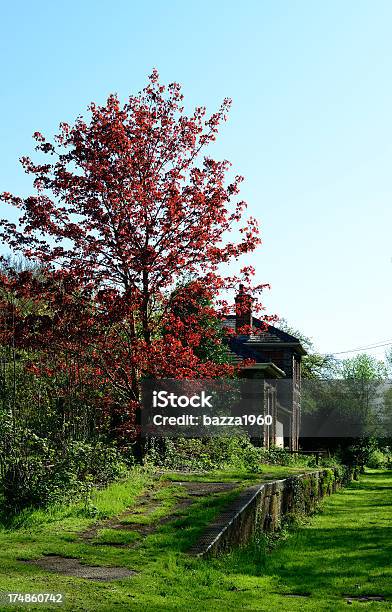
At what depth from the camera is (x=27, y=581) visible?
7.79 metres

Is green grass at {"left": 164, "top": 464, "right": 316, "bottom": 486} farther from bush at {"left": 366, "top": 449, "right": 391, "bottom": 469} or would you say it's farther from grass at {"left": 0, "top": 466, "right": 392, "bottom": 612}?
bush at {"left": 366, "top": 449, "right": 391, "bottom": 469}

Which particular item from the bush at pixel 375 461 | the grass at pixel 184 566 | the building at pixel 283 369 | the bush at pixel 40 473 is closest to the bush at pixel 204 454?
the grass at pixel 184 566

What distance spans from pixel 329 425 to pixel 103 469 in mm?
46214

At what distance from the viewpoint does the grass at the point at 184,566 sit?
783 centimetres

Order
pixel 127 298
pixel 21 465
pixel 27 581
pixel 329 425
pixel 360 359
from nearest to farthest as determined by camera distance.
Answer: pixel 27 581 → pixel 21 465 → pixel 127 298 → pixel 329 425 → pixel 360 359

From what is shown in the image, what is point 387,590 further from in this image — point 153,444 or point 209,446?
point 209,446

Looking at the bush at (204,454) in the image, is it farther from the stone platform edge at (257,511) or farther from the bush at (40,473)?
the bush at (40,473)

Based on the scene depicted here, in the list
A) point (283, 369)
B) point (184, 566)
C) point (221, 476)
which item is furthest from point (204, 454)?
point (283, 369)

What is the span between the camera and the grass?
25.7 feet

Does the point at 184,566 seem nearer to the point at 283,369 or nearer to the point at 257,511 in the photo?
the point at 257,511

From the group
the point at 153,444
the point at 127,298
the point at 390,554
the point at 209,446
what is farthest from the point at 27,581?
the point at 209,446

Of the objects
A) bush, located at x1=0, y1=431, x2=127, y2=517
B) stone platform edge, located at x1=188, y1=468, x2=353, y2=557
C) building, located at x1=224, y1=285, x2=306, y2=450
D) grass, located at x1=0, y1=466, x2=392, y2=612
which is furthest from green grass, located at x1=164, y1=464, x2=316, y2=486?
building, located at x1=224, y1=285, x2=306, y2=450

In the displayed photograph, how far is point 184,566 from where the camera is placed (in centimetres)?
924

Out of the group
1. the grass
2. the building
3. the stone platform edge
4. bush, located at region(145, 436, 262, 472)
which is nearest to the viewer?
the grass
